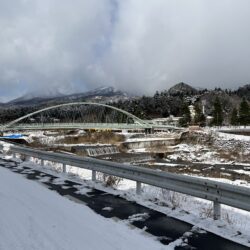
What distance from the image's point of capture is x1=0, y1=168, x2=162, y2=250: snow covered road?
5.52 metres

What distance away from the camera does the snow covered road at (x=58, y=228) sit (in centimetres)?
552

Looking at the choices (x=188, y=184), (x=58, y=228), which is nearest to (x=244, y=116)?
(x=188, y=184)

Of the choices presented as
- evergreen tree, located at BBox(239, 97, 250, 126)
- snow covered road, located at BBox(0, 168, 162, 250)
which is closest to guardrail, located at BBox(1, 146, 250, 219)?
snow covered road, located at BBox(0, 168, 162, 250)

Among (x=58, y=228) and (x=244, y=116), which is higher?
(x=244, y=116)

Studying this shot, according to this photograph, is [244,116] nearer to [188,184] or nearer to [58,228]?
[188,184]

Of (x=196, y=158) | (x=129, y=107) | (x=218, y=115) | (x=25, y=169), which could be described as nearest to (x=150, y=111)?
(x=129, y=107)

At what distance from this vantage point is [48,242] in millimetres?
5570

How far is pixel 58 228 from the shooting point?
20.8 feet

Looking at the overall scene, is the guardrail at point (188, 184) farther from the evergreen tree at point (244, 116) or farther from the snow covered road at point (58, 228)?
the evergreen tree at point (244, 116)

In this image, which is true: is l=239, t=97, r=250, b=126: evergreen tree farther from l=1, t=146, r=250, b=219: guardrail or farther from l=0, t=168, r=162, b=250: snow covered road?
l=0, t=168, r=162, b=250: snow covered road

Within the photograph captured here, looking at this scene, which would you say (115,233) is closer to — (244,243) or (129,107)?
(244,243)

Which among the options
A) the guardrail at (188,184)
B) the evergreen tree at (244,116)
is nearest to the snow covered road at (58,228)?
the guardrail at (188,184)

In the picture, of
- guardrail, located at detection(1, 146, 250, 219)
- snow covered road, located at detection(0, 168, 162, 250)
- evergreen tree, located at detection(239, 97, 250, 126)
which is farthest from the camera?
evergreen tree, located at detection(239, 97, 250, 126)

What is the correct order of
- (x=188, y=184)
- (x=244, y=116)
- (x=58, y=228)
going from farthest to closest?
(x=244, y=116), (x=188, y=184), (x=58, y=228)
